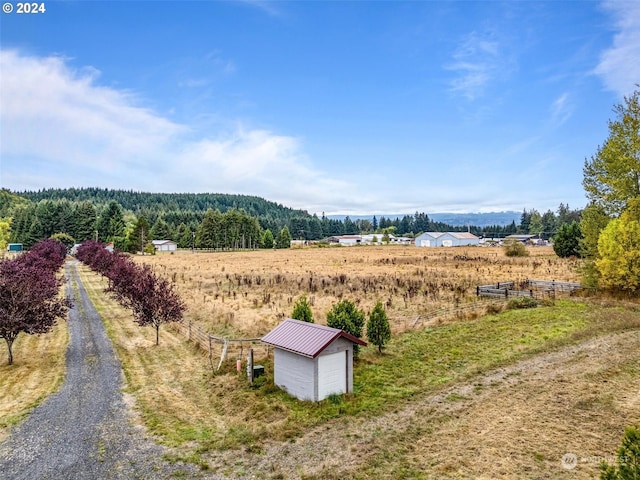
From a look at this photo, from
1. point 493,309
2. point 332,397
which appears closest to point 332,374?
point 332,397

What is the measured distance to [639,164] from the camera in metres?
28.7

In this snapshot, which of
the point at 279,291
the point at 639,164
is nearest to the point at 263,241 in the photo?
the point at 279,291

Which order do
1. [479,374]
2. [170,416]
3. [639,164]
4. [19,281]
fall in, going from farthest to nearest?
[639,164], [19,281], [479,374], [170,416]

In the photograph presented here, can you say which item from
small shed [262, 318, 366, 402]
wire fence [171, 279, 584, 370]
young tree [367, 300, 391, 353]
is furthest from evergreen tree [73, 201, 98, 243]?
small shed [262, 318, 366, 402]

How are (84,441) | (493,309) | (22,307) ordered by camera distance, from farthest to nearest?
1. (493,309)
2. (22,307)
3. (84,441)

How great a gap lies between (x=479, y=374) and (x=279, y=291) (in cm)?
2168

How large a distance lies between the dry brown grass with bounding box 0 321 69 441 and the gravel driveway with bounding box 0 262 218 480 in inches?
16.9

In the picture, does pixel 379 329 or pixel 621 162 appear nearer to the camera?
pixel 379 329

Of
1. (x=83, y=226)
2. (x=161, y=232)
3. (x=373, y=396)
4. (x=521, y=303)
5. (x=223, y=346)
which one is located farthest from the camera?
(x=161, y=232)

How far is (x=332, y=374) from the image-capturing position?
13703 mm

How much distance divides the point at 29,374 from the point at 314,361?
12.1 m

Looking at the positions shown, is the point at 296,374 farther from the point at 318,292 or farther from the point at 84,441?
the point at 318,292

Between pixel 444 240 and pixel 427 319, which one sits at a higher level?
pixel 444 240

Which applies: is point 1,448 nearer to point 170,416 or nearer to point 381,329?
point 170,416
